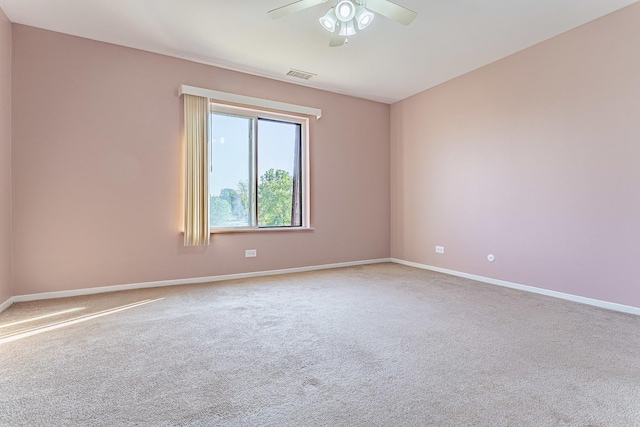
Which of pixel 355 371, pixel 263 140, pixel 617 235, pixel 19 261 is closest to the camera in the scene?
pixel 355 371

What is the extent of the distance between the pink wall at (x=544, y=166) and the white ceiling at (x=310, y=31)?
1.19ft

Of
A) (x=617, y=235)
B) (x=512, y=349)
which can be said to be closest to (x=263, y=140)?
(x=512, y=349)

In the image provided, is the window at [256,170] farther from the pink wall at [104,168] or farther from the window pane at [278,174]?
the pink wall at [104,168]

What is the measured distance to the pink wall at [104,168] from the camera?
10.7 ft

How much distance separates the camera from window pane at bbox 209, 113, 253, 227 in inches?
168

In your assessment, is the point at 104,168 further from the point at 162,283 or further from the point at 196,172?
the point at 162,283

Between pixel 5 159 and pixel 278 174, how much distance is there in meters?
2.97

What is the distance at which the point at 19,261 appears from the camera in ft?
10.6

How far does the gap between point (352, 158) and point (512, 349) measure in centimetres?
374

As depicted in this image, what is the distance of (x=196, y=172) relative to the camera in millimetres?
3971

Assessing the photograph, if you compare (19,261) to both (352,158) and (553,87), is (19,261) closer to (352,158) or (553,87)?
(352,158)

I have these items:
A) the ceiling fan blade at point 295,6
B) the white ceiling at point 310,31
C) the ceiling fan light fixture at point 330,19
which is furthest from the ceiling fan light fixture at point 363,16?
the white ceiling at point 310,31

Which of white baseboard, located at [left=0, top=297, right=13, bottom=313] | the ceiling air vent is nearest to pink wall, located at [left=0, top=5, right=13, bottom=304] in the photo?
white baseboard, located at [left=0, top=297, right=13, bottom=313]

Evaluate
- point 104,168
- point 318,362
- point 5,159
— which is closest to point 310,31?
point 104,168
